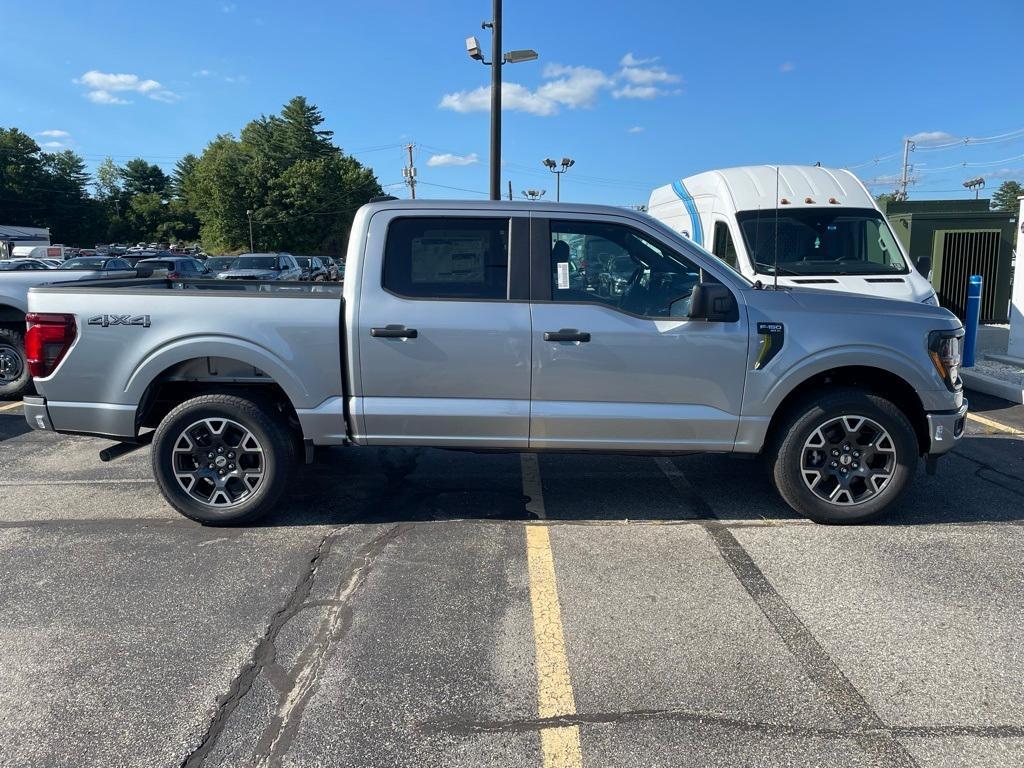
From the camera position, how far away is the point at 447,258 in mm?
4562

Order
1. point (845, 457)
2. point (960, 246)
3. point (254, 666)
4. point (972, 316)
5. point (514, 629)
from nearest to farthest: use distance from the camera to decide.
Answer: point (254, 666) → point (514, 629) → point (845, 457) → point (972, 316) → point (960, 246)

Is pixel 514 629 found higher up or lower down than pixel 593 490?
lower down

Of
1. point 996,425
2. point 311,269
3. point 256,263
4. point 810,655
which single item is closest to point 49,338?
point 810,655

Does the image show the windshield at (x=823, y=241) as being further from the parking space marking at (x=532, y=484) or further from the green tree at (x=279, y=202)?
the green tree at (x=279, y=202)

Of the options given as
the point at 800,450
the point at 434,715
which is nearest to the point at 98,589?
the point at 434,715

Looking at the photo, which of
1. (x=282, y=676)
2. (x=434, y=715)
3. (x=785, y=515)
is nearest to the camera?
(x=434, y=715)

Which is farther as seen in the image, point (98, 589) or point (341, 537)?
point (341, 537)

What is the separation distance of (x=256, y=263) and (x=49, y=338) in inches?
922

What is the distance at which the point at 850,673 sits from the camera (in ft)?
10.2

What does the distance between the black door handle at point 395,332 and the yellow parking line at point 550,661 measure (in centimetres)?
142

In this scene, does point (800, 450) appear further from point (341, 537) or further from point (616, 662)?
point (341, 537)

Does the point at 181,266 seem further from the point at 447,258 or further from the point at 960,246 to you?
the point at 447,258

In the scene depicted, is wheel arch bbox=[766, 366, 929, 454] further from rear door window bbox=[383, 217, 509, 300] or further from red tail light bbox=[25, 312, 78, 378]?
red tail light bbox=[25, 312, 78, 378]

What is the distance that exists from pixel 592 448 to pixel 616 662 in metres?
1.61
